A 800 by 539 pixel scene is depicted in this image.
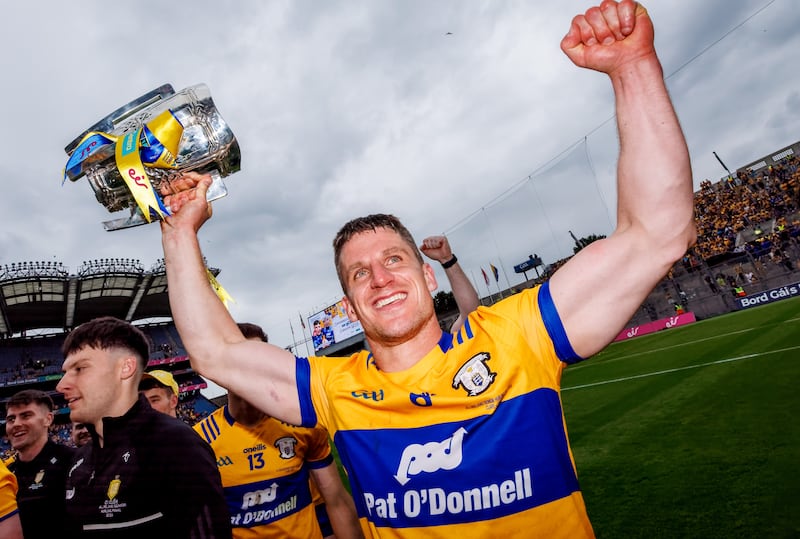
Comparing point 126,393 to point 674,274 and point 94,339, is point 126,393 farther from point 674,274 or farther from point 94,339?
point 674,274

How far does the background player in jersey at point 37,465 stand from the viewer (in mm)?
3508

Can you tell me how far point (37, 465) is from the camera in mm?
3955

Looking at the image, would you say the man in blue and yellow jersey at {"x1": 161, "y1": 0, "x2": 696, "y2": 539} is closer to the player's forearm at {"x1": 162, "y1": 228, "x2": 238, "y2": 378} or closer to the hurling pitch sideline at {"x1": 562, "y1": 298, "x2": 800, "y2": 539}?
the player's forearm at {"x1": 162, "y1": 228, "x2": 238, "y2": 378}

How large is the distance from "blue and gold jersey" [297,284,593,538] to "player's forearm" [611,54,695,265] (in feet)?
1.31

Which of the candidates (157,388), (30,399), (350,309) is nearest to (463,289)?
(350,309)

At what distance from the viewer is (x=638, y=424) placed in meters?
6.29

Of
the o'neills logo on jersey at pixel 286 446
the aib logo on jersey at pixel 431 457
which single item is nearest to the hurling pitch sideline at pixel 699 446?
the o'neills logo on jersey at pixel 286 446

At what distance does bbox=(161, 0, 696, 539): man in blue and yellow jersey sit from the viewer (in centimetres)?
133

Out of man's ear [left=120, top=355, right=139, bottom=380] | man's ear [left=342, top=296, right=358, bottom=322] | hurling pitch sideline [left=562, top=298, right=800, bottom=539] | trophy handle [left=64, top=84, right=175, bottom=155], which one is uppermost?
trophy handle [left=64, top=84, right=175, bottom=155]

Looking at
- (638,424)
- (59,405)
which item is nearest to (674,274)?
(638,424)

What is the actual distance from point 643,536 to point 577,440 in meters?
3.21

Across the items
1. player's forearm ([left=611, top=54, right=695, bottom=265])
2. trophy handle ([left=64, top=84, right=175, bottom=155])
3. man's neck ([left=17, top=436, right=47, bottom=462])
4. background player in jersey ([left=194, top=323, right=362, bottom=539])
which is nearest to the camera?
player's forearm ([left=611, top=54, right=695, bottom=265])

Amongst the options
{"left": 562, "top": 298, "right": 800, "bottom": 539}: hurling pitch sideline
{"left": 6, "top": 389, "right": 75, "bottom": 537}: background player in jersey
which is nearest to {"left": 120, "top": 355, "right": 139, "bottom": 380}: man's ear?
{"left": 6, "top": 389, "right": 75, "bottom": 537}: background player in jersey

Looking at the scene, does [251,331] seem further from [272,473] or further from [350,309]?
[350,309]
